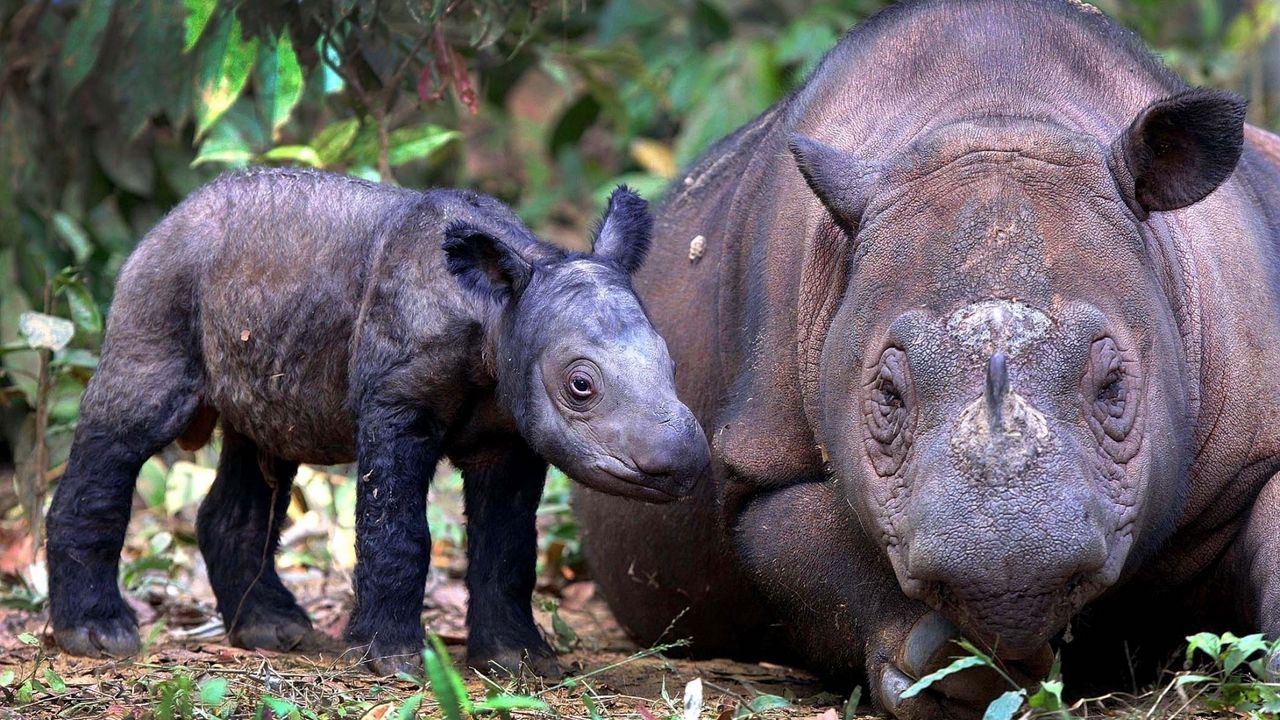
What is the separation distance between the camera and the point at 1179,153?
13.5 feet

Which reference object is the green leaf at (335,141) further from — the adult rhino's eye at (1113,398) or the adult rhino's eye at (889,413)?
the adult rhino's eye at (1113,398)

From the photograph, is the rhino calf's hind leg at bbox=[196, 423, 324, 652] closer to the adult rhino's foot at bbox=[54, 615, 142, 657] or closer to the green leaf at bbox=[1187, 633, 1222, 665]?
the adult rhino's foot at bbox=[54, 615, 142, 657]

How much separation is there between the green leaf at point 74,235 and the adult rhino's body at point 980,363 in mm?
3273

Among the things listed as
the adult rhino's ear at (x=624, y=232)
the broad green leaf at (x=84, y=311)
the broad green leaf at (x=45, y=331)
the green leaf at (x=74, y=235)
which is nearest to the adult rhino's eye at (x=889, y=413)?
the adult rhino's ear at (x=624, y=232)

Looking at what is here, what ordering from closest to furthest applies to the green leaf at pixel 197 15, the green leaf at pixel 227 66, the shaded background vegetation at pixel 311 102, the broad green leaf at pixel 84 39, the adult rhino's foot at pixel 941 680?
the adult rhino's foot at pixel 941 680 < the green leaf at pixel 197 15 < the shaded background vegetation at pixel 311 102 < the green leaf at pixel 227 66 < the broad green leaf at pixel 84 39

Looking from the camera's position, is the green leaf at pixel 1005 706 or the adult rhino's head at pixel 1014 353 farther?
the green leaf at pixel 1005 706

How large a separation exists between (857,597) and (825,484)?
0.35 meters

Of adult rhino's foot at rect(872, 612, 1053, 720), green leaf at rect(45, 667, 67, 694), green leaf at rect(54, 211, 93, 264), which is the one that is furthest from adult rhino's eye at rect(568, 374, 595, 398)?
green leaf at rect(54, 211, 93, 264)

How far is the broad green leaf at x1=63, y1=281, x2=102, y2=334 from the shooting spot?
626 cm

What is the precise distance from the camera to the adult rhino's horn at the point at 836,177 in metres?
4.22

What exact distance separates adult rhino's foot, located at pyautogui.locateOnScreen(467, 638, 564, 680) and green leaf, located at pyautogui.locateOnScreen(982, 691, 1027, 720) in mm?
1362

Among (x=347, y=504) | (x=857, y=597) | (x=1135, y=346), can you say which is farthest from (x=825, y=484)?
(x=347, y=504)

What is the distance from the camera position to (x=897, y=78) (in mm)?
4949

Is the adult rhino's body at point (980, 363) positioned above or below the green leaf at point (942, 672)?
above
